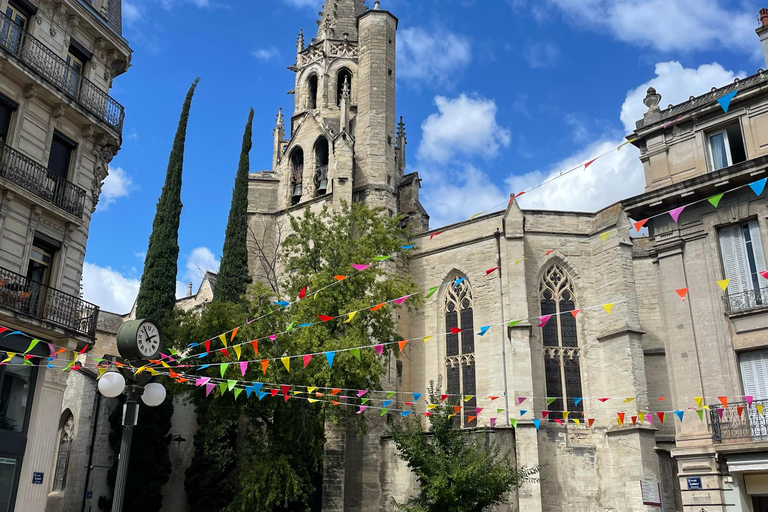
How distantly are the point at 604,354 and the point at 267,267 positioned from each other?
1446 cm

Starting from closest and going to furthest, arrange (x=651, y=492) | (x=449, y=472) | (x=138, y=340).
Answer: (x=138, y=340) < (x=449, y=472) < (x=651, y=492)

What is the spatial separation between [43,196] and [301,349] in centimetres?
737

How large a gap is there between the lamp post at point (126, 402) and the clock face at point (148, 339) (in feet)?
1.18

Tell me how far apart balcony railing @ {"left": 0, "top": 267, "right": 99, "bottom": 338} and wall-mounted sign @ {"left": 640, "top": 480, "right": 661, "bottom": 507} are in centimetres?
1571

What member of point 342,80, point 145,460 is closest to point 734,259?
point 145,460

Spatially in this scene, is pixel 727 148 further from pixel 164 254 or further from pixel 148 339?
pixel 164 254

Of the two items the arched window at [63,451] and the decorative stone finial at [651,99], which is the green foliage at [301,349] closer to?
the arched window at [63,451]

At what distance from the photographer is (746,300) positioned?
13383mm

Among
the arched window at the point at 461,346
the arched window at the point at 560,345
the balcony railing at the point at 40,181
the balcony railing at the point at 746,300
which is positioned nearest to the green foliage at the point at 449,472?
the arched window at the point at 560,345

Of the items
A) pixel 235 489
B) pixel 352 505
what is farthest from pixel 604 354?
pixel 235 489

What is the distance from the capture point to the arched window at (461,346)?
24.6 meters

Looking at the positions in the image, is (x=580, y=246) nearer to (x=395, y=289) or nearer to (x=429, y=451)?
(x=395, y=289)

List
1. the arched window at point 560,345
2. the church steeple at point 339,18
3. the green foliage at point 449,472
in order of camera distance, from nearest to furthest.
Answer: the green foliage at point 449,472, the arched window at point 560,345, the church steeple at point 339,18

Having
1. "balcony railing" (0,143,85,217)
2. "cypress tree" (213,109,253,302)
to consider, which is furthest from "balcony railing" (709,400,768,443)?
"cypress tree" (213,109,253,302)
